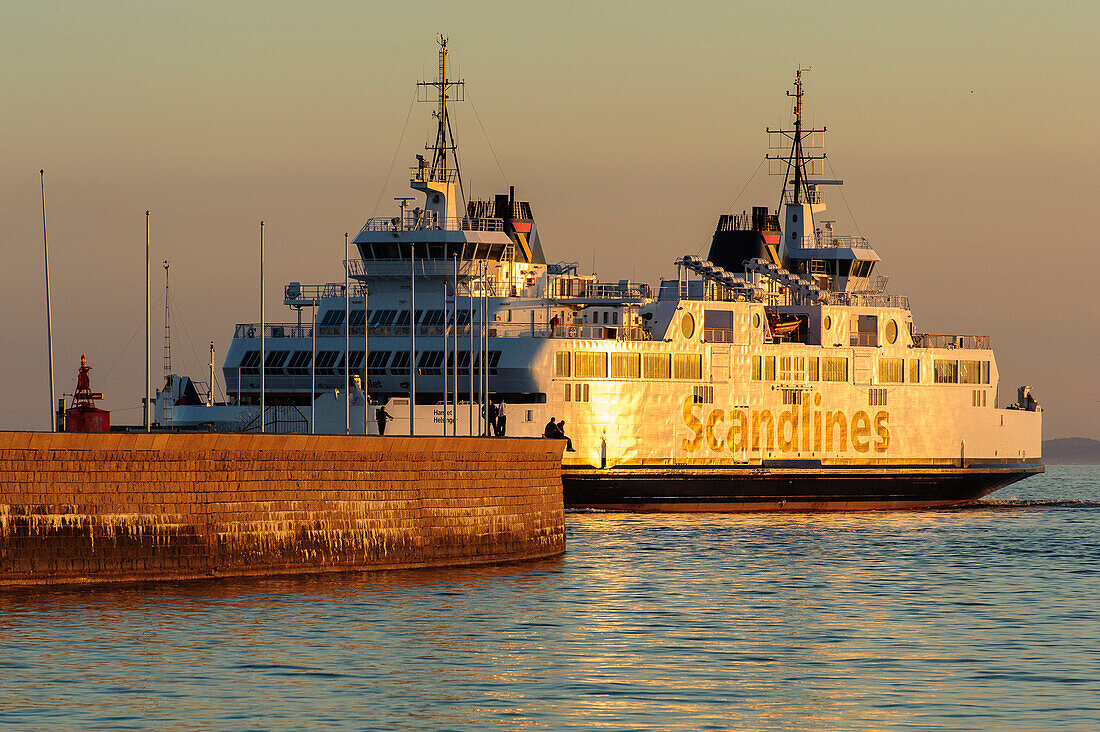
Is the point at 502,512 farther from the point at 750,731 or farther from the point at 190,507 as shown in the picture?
the point at 750,731

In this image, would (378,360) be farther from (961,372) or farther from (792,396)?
(961,372)

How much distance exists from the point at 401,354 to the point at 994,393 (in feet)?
97.4

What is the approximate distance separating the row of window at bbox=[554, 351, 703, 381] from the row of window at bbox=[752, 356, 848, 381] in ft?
11.7

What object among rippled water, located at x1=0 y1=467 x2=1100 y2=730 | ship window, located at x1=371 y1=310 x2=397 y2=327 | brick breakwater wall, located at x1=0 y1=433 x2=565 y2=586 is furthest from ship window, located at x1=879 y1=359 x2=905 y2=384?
brick breakwater wall, located at x1=0 y1=433 x2=565 y2=586

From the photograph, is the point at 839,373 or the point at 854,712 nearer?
the point at 854,712

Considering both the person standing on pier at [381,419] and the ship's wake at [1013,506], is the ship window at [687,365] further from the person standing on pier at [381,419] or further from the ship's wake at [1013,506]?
the ship's wake at [1013,506]

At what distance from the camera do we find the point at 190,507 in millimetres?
38188

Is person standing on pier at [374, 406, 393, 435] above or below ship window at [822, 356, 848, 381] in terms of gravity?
below

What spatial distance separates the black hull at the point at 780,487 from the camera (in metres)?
68.0

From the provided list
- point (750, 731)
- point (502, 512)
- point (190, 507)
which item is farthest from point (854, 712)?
point (502, 512)

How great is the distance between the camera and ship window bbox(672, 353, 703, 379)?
7038 centimetres

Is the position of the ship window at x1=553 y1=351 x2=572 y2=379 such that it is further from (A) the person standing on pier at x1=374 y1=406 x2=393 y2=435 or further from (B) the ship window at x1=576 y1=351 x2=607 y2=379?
(A) the person standing on pier at x1=374 y1=406 x2=393 y2=435

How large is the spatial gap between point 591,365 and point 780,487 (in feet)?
35.0

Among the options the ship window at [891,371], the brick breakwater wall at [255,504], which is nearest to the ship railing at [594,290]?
the ship window at [891,371]
